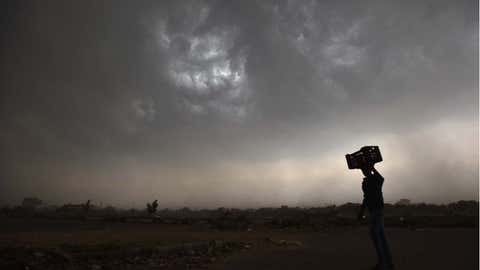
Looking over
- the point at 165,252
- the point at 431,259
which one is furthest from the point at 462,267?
the point at 165,252

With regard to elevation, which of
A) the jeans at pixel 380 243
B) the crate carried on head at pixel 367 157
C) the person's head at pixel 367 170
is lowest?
the jeans at pixel 380 243

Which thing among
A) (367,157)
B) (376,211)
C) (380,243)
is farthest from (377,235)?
(367,157)

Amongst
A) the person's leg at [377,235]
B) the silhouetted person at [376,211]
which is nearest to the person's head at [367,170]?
the silhouetted person at [376,211]

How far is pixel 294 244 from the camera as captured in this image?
11.9 meters

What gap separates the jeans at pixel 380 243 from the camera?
20.7 ft

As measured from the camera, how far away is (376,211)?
21.5ft

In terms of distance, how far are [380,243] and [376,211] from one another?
0.59 meters

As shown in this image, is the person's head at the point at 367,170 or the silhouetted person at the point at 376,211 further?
the person's head at the point at 367,170

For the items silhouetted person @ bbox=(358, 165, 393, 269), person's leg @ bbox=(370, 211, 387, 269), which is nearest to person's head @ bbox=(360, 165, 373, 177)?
silhouetted person @ bbox=(358, 165, 393, 269)

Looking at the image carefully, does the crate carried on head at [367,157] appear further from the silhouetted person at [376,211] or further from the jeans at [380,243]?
the jeans at [380,243]

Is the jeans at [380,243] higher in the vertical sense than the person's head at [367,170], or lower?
lower

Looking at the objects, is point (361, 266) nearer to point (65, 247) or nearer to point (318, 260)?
point (318, 260)

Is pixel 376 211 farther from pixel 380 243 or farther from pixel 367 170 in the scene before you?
pixel 367 170

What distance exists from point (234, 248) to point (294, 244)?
2585 mm
